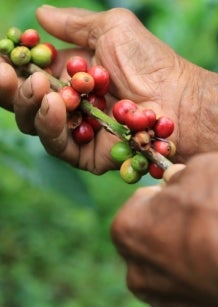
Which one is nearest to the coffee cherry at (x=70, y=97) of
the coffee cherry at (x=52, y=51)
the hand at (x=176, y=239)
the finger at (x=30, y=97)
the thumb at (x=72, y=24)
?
the finger at (x=30, y=97)

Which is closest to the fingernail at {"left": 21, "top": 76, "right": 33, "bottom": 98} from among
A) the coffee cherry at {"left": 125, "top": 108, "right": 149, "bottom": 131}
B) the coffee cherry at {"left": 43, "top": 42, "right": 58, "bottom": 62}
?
the coffee cherry at {"left": 43, "top": 42, "right": 58, "bottom": 62}

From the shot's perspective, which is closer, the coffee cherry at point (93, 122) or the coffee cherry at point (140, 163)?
the coffee cherry at point (140, 163)

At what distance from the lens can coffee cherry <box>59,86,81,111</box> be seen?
246 centimetres

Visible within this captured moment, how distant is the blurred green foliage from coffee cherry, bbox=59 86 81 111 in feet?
1.91

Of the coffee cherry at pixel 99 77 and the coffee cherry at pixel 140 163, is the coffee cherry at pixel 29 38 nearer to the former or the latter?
the coffee cherry at pixel 99 77

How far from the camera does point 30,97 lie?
2590mm

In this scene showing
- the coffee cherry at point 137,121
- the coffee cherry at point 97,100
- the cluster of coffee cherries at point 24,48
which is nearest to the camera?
the coffee cherry at point 137,121

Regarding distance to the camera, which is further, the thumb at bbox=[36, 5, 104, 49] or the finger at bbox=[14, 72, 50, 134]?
the thumb at bbox=[36, 5, 104, 49]

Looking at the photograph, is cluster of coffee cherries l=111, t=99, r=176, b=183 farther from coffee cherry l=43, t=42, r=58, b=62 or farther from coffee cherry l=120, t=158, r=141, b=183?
coffee cherry l=43, t=42, r=58, b=62

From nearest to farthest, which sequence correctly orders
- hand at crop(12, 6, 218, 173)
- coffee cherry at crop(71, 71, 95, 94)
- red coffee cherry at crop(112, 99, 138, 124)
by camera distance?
1. red coffee cherry at crop(112, 99, 138, 124)
2. coffee cherry at crop(71, 71, 95, 94)
3. hand at crop(12, 6, 218, 173)

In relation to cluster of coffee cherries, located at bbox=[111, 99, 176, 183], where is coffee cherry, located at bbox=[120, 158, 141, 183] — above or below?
below

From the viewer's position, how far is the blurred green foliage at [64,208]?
308 centimetres

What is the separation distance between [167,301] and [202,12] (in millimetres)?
2035

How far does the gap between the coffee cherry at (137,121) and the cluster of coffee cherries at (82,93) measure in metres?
0.27
